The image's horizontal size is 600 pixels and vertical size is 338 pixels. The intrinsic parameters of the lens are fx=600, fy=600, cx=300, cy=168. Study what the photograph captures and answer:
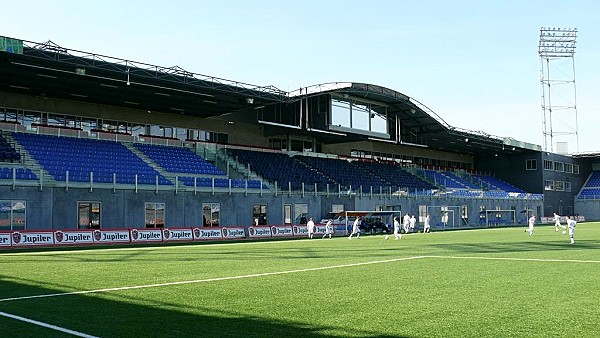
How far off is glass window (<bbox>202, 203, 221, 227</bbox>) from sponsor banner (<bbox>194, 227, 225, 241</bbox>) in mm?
2096

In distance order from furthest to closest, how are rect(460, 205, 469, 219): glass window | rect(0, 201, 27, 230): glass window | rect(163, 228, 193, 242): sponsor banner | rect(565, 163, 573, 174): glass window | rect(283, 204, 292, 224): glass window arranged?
rect(565, 163, 573, 174): glass window → rect(460, 205, 469, 219): glass window → rect(283, 204, 292, 224): glass window → rect(163, 228, 193, 242): sponsor banner → rect(0, 201, 27, 230): glass window

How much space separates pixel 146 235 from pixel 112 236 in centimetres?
247

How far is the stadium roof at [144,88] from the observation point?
37.6 m

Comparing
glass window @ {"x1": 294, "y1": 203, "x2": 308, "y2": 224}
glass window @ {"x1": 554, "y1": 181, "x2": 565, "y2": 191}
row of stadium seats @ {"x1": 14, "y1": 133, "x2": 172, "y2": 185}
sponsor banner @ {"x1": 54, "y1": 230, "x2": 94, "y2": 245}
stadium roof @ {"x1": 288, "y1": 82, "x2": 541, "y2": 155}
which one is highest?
stadium roof @ {"x1": 288, "y1": 82, "x2": 541, "y2": 155}

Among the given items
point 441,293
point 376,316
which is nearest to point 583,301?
point 441,293

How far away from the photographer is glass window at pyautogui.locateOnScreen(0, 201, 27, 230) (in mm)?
34562

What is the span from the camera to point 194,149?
5341 cm

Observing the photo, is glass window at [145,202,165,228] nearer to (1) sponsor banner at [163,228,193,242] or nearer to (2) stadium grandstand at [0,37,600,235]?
(2) stadium grandstand at [0,37,600,235]

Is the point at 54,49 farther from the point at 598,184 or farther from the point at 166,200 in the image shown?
the point at 598,184

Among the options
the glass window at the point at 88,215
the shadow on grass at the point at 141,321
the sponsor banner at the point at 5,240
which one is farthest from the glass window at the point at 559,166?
the shadow on grass at the point at 141,321

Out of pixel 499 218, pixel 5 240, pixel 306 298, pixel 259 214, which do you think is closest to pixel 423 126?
pixel 499 218

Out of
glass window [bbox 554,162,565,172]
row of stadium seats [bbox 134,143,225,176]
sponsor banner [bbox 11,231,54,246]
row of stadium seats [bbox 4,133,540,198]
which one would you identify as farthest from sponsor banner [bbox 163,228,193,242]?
glass window [bbox 554,162,565,172]

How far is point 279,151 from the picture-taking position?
6109 centimetres

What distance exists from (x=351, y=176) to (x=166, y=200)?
25.5 meters
